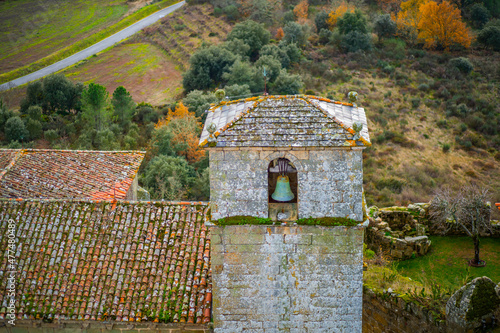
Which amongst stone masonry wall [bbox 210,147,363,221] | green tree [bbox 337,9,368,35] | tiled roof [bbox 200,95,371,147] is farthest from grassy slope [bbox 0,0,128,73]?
stone masonry wall [bbox 210,147,363,221]

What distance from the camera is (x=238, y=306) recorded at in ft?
31.7

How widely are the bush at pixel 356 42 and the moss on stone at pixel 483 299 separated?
39.9 metres

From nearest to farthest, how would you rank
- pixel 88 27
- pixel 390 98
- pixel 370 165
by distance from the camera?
pixel 370 165 → pixel 88 27 → pixel 390 98

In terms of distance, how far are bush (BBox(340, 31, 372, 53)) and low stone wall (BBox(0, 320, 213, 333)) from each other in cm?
4104

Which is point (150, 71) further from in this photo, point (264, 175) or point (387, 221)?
point (264, 175)

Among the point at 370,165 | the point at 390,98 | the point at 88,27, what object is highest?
the point at 88,27

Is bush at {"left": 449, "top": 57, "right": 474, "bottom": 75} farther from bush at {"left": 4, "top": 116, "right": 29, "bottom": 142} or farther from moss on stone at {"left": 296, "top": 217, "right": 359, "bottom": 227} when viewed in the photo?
moss on stone at {"left": 296, "top": 217, "right": 359, "bottom": 227}

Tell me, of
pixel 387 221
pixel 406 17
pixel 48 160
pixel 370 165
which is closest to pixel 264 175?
pixel 48 160

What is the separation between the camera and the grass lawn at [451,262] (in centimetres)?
1758

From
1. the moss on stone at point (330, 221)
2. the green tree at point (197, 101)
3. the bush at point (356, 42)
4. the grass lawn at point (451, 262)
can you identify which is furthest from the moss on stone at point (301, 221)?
the bush at point (356, 42)

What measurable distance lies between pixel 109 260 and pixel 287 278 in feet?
16.1

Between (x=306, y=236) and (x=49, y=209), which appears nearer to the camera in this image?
(x=306, y=236)

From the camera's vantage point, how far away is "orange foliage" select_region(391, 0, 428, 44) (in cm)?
4897

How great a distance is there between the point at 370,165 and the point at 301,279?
80.7ft
